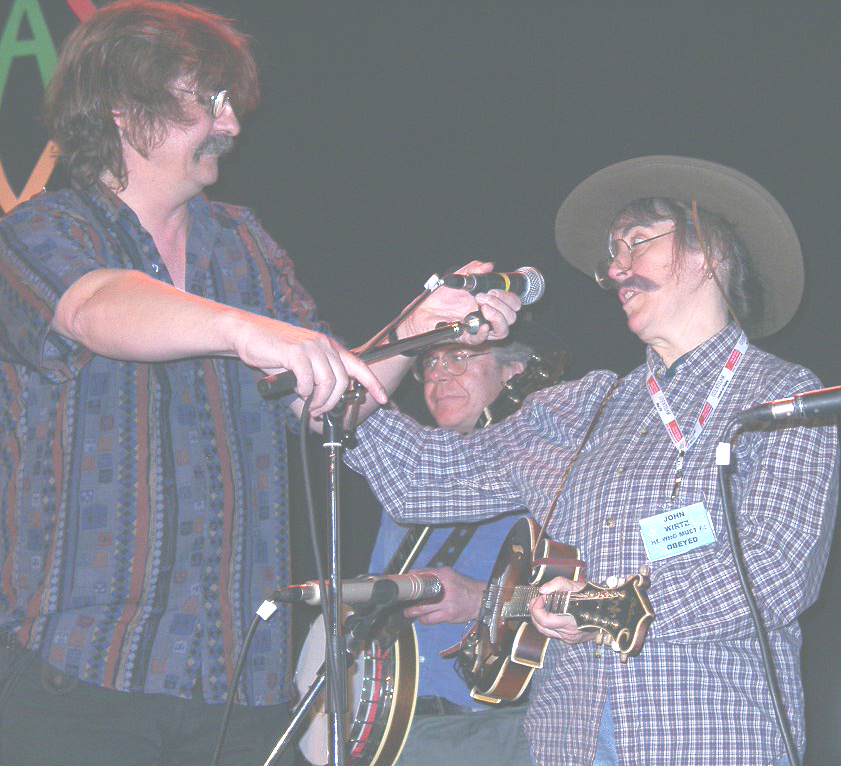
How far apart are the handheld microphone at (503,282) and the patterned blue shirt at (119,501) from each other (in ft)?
1.36

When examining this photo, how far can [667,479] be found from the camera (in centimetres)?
219

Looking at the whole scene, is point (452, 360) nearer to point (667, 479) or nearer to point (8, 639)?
point (667, 479)

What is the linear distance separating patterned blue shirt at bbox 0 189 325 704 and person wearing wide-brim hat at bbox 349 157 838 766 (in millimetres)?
758

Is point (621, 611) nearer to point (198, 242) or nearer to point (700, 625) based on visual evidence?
point (700, 625)

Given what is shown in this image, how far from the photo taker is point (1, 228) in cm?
160

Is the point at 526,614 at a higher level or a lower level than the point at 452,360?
lower

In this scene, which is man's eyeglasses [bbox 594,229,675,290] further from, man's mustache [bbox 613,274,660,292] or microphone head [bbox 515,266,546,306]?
microphone head [bbox 515,266,546,306]

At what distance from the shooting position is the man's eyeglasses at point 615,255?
8.38 feet

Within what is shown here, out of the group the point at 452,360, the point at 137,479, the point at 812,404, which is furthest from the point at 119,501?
the point at 452,360

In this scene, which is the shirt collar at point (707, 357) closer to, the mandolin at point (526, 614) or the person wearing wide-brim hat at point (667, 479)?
the person wearing wide-brim hat at point (667, 479)

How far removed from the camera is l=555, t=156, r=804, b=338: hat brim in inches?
99.0

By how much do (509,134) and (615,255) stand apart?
0.72 m

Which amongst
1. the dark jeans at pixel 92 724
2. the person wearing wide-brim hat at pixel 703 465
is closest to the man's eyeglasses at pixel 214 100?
the dark jeans at pixel 92 724

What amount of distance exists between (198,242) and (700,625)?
1.20 meters
